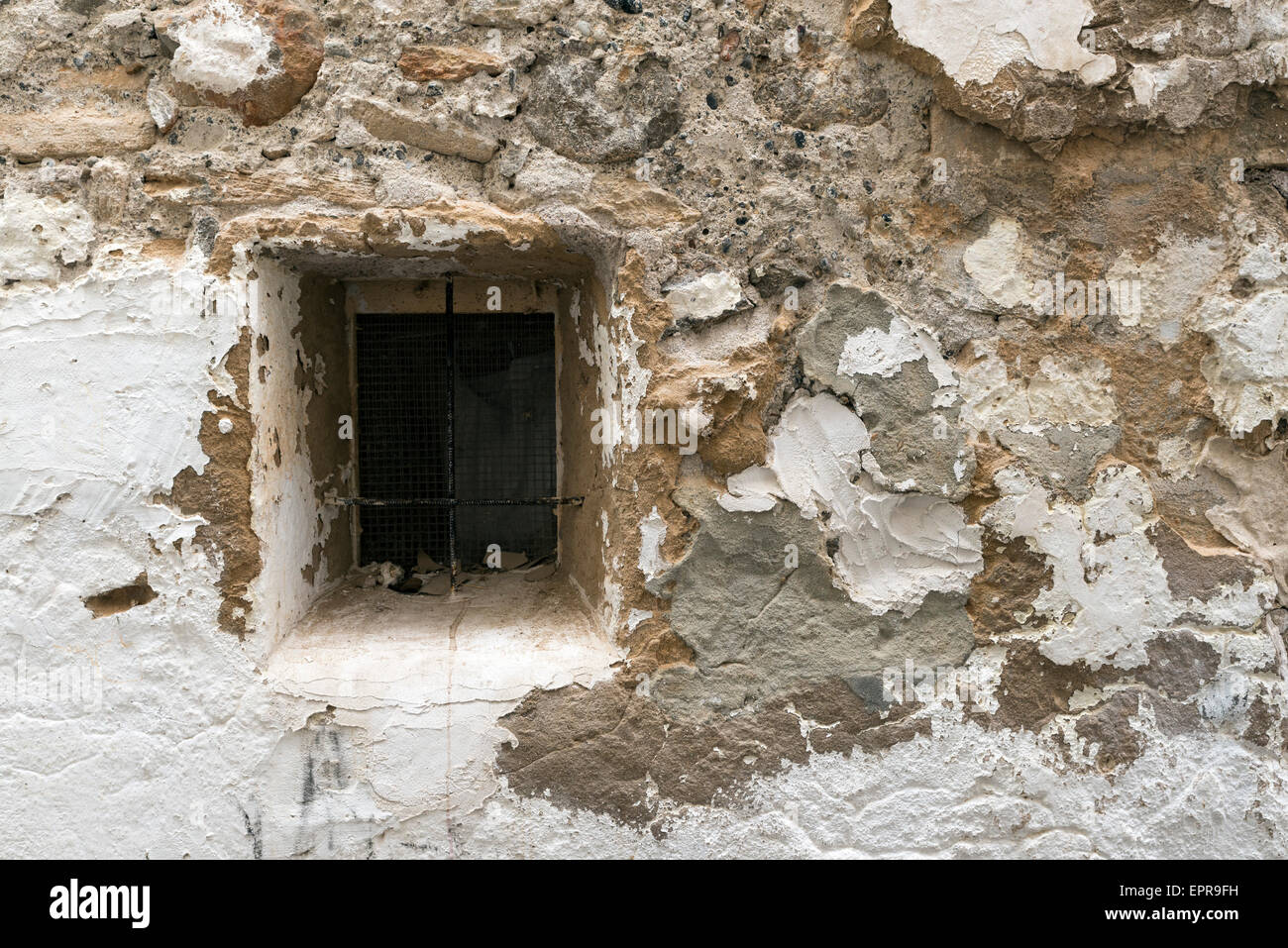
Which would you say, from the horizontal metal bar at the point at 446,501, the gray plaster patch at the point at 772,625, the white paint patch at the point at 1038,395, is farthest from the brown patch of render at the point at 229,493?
the white paint patch at the point at 1038,395

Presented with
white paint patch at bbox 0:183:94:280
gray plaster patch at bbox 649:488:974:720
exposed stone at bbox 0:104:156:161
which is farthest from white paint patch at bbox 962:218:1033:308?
white paint patch at bbox 0:183:94:280

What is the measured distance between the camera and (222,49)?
199 cm

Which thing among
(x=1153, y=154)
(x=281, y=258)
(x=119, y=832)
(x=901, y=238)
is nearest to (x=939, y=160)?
(x=901, y=238)

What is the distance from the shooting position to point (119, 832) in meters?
2.04

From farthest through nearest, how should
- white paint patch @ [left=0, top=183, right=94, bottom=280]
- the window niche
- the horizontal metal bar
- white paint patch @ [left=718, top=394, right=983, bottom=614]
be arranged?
the horizontal metal bar
the window niche
white paint patch @ [left=718, top=394, right=983, bottom=614]
white paint patch @ [left=0, top=183, right=94, bottom=280]

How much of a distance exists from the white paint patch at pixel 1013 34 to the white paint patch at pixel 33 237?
74.9 inches

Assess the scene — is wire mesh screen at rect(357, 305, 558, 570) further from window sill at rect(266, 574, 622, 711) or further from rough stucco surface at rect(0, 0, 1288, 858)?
rough stucco surface at rect(0, 0, 1288, 858)

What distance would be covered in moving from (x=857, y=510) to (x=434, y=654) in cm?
105

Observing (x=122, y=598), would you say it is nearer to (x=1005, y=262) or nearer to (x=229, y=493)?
(x=229, y=493)

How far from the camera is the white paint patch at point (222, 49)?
78.2 inches

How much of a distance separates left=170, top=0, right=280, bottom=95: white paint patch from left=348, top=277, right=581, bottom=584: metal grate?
72 centimetres

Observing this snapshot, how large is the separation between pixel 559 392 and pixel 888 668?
118 centimetres

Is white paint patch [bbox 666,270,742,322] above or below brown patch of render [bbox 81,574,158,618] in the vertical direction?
above

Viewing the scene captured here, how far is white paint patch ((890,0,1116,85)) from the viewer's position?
202 cm
